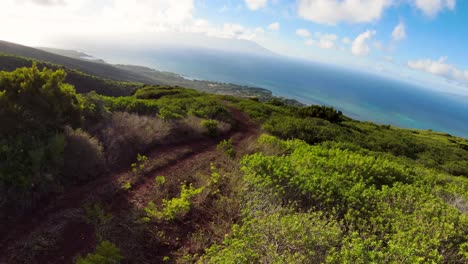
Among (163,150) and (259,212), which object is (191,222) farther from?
(163,150)

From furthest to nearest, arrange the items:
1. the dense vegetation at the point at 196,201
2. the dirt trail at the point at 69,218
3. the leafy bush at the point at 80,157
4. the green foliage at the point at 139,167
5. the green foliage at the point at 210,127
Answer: the green foliage at the point at 210,127 < the green foliage at the point at 139,167 < the leafy bush at the point at 80,157 < the dirt trail at the point at 69,218 < the dense vegetation at the point at 196,201

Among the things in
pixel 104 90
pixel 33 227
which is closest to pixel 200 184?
pixel 33 227

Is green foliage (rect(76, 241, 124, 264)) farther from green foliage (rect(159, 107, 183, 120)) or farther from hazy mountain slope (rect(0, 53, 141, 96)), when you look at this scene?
hazy mountain slope (rect(0, 53, 141, 96))

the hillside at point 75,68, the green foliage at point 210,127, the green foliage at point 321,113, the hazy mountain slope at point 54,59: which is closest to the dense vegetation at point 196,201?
the green foliage at point 210,127

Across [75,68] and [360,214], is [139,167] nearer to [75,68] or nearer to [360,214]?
[360,214]

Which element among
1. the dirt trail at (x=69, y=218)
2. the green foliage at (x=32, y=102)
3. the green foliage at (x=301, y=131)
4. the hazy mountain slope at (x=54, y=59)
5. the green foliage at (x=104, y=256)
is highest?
the hazy mountain slope at (x=54, y=59)

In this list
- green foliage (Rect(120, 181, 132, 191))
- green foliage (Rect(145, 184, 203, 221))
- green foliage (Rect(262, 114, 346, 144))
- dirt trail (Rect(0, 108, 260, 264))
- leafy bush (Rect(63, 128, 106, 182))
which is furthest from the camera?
green foliage (Rect(262, 114, 346, 144))

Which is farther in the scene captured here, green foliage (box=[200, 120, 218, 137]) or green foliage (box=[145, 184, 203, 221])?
green foliage (box=[200, 120, 218, 137])

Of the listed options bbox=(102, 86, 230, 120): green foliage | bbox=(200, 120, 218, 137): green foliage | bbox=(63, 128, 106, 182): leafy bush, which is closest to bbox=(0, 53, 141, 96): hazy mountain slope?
bbox=(102, 86, 230, 120): green foliage

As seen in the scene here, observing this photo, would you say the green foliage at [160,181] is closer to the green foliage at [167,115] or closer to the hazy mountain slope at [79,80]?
the green foliage at [167,115]

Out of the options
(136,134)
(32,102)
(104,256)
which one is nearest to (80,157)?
(32,102)
